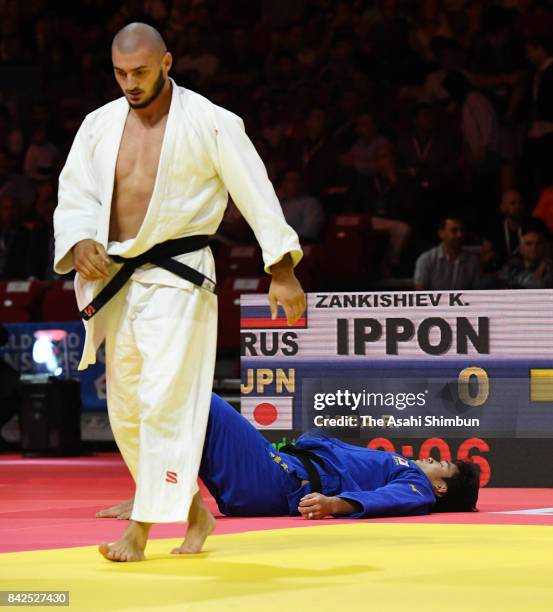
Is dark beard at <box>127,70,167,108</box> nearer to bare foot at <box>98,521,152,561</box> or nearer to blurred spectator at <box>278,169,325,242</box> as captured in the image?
bare foot at <box>98,521,152,561</box>

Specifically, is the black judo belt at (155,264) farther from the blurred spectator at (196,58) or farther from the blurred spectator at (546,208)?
the blurred spectator at (196,58)

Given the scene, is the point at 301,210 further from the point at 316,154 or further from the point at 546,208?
the point at 546,208

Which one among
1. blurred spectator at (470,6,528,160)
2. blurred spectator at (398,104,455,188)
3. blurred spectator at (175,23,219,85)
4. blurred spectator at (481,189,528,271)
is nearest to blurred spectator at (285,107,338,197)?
blurred spectator at (398,104,455,188)

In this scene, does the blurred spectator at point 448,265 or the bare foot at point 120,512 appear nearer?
the bare foot at point 120,512

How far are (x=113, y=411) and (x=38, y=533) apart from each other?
3.56ft

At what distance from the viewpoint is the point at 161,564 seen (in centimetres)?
361

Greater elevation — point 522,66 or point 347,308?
point 522,66

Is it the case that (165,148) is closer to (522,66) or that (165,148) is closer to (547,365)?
(547,365)

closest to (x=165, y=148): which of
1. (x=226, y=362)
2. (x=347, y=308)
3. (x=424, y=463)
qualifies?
(x=424, y=463)

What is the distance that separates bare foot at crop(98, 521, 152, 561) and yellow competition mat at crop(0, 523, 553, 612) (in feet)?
0.14

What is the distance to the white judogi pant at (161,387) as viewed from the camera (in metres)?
3.64

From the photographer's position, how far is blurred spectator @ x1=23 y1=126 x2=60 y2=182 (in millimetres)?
13148

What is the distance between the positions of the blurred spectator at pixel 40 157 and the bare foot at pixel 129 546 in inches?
383

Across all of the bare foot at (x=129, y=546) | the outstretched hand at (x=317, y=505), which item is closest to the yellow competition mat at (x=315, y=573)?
the bare foot at (x=129, y=546)
